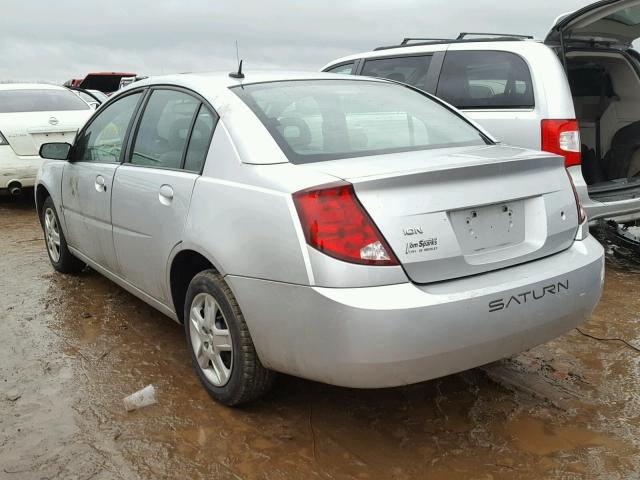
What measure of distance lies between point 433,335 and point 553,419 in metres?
0.97

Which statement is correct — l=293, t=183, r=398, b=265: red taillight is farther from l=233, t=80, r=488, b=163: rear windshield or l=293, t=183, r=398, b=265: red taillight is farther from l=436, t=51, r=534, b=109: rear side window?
l=436, t=51, r=534, b=109: rear side window

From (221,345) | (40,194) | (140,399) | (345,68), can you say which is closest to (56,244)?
(40,194)

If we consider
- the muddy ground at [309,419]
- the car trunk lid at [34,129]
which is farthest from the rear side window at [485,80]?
the car trunk lid at [34,129]

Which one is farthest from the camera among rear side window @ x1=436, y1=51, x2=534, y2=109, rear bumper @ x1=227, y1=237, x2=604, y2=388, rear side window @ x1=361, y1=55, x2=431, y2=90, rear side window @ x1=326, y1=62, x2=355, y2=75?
rear side window @ x1=326, y1=62, x2=355, y2=75

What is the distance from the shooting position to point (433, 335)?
2250 mm

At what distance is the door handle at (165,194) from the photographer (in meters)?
3.04

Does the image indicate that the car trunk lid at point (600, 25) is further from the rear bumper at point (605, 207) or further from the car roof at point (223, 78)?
the car roof at point (223, 78)

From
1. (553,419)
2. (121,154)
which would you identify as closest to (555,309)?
(553,419)

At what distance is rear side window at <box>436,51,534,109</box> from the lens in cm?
482

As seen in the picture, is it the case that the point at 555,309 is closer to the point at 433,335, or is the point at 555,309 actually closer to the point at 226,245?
the point at 433,335

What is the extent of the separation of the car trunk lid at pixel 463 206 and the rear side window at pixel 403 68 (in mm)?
3058

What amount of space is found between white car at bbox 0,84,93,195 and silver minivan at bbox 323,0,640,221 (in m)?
3.61

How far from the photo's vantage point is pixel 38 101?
26.3 feet

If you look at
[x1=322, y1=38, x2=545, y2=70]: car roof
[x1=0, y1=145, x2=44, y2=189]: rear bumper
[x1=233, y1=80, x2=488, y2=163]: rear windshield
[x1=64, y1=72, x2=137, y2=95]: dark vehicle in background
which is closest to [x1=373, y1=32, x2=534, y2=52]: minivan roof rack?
[x1=322, y1=38, x2=545, y2=70]: car roof
